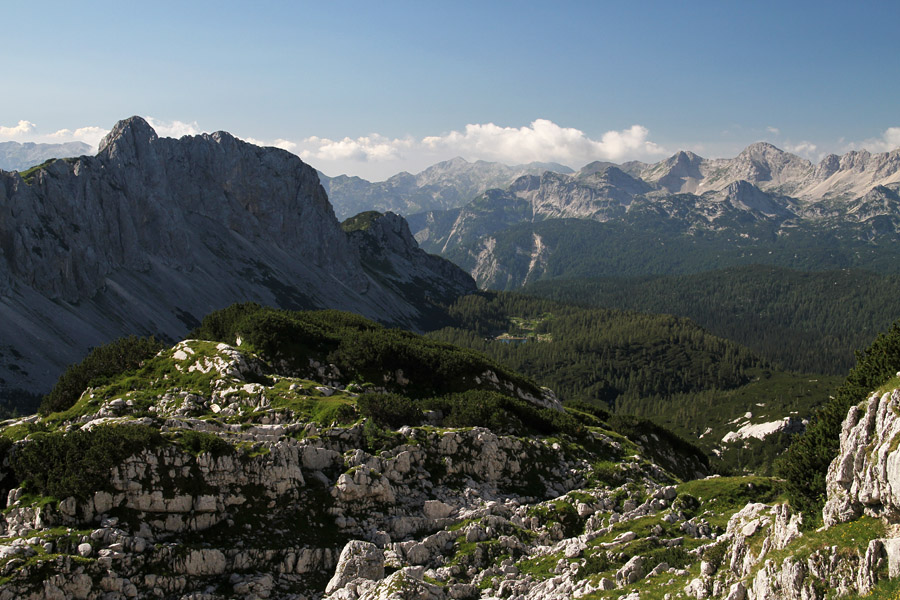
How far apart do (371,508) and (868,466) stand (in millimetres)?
32768

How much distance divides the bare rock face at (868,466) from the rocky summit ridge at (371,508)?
0.09 metres

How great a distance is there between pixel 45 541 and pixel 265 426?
61.8ft

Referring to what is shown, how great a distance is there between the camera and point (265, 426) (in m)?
56.5

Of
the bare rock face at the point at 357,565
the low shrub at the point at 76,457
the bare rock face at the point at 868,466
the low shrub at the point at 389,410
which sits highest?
the bare rock face at the point at 868,466

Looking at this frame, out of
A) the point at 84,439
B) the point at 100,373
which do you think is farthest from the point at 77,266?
the point at 84,439

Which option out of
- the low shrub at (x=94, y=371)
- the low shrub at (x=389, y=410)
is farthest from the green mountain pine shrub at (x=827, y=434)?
the low shrub at (x=94, y=371)

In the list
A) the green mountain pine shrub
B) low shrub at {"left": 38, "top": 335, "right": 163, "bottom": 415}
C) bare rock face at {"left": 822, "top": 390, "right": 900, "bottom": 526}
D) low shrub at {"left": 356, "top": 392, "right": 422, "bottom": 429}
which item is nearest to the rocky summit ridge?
bare rock face at {"left": 822, "top": 390, "right": 900, "bottom": 526}

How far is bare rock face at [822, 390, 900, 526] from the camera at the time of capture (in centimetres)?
2969

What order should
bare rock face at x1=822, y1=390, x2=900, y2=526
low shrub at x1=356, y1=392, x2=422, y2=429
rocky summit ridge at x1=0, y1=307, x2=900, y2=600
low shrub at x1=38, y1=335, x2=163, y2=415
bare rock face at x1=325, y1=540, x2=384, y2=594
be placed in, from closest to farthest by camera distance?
bare rock face at x1=822, y1=390, x2=900, y2=526, rocky summit ridge at x1=0, y1=307, x2=900, y2=600, bare rock face at x1=325, y1=540, x2=384, y2=594, low shrub at x1=356, y1=392, x2=422, y2=429, low shrub at x1=38, y1=335, x2=163, y2=415

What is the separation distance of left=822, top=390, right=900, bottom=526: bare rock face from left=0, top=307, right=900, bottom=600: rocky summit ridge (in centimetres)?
9

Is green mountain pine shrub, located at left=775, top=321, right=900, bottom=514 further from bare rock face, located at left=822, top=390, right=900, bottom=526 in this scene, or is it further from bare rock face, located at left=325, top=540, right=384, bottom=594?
bare rock face, located at left=325, top=540, right=384, bottom=594

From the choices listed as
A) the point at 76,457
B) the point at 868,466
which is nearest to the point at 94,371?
the point at 76,457

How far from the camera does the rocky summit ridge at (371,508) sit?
109 ft

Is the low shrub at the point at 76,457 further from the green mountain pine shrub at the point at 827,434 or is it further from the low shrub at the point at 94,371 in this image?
the green mountain pine shrub at the point at 827,434
